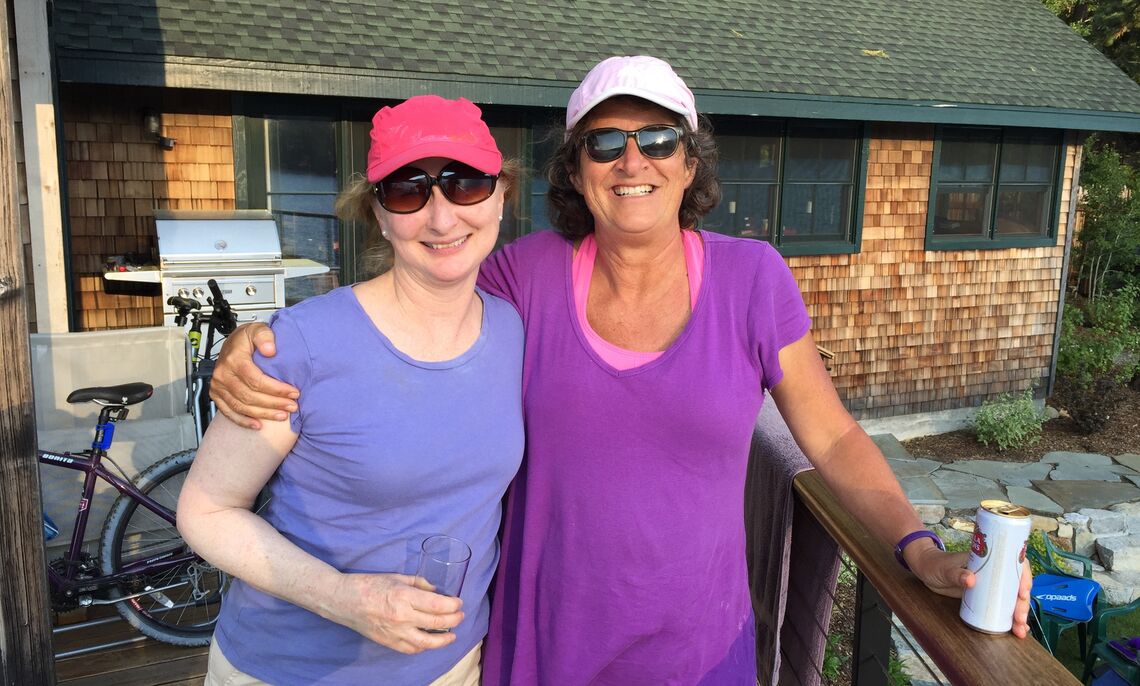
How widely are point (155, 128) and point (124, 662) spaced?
12.2ft

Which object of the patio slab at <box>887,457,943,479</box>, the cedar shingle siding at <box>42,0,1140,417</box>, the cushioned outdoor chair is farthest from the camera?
the patio slab at <box>887,457,943,479</box>

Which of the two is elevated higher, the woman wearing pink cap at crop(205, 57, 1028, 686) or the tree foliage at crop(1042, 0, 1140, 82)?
the tree foliage at crop(1042, 0, 1140, 82)

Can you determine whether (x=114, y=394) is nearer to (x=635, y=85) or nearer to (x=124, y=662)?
(x=124, y=662)

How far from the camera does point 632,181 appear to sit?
1.85 metres

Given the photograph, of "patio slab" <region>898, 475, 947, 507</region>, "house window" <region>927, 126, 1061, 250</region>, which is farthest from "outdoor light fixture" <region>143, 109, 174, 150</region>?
"house window" <region>927, 126, 1061, 250</region>

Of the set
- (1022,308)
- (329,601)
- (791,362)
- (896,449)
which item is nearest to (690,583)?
(791,362)

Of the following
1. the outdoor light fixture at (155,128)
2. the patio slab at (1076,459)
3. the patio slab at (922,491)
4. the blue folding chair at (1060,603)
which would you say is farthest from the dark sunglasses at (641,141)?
the patio slab at (1076,459)

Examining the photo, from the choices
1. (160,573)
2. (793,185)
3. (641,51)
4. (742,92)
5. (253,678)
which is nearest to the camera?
(253,678)

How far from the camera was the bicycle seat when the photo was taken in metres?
3.36

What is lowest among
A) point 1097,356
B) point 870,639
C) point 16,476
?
point 1097,356

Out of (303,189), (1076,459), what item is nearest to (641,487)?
(303,189)

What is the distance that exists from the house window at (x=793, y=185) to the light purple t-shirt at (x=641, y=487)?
6.37 meters

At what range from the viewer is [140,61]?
17.3ft

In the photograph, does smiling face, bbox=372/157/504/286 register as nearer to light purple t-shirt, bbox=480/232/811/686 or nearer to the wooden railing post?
light purple t-shirt, bbox=480/232/811/686
